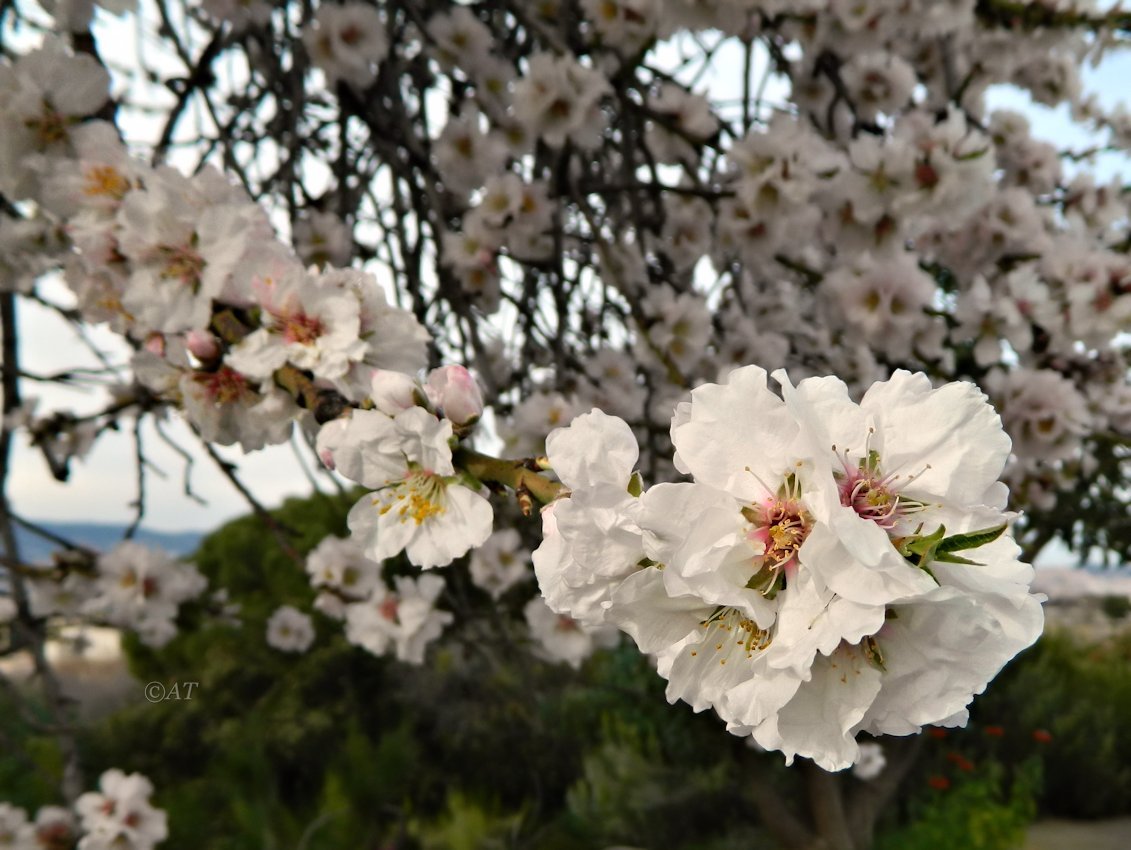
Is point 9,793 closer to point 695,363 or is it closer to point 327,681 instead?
point 327,681

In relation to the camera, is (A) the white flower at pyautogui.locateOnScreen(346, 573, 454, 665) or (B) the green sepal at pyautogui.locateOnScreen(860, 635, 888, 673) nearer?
(B) the green sepal at pyautogui.locateOnScreen(860, 635, 888, 673)

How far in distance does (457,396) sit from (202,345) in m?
0.28

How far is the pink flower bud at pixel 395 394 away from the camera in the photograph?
59 centimetres

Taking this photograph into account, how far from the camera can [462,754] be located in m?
Answer: 4.38

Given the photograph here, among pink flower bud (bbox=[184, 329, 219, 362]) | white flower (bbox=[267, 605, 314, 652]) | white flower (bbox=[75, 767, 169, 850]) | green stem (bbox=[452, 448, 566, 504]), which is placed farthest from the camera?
white flower (bbox=[267, 605, 314, 652])

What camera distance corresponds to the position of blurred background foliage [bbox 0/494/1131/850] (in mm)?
3715

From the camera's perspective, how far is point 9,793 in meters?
3.55

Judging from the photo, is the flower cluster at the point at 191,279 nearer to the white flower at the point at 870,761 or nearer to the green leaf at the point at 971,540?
the green leaf at the point at 971,540

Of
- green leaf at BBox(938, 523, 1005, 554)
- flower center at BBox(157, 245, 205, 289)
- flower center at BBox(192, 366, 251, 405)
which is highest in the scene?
flower center at BBox(157, 245, 205, 289)

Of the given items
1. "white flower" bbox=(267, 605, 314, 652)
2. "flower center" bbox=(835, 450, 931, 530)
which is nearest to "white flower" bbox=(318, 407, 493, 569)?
"flower center" bbox=(835, 450, 931, 530)

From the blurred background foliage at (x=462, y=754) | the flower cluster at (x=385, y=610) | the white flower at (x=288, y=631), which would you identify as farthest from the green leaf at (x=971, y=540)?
the blurred background foliage at (x=462, y=754)

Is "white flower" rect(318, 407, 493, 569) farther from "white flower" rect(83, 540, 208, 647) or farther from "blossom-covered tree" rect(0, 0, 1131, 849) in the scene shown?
"white flower" rect(83, 540, 208, 647)

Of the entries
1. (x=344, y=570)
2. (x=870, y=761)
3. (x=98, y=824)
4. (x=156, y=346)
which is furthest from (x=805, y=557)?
(x=870, y=761)

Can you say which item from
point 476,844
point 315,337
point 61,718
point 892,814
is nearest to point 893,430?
point 315,337
